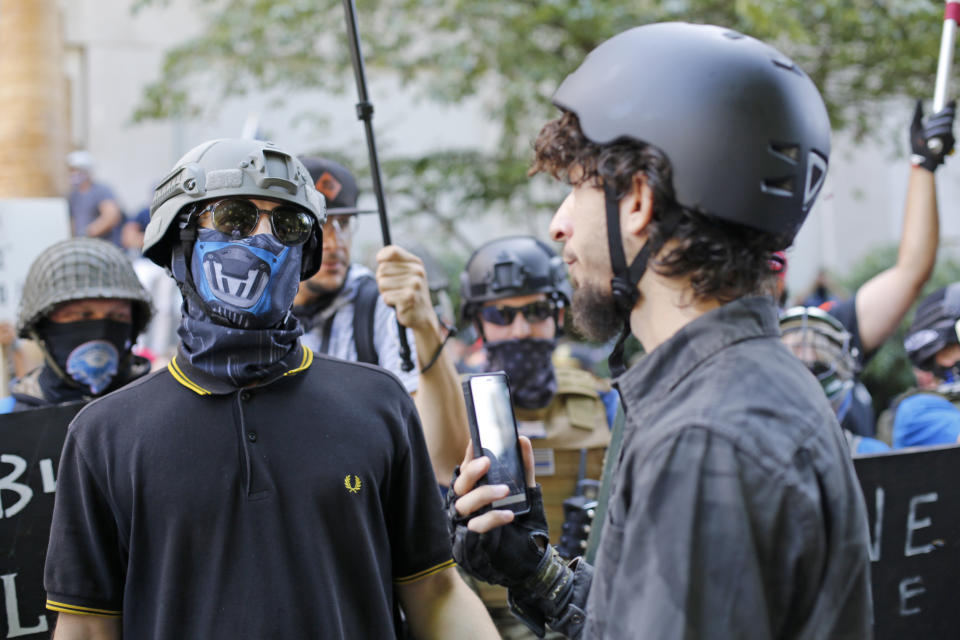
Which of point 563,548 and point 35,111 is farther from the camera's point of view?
point 35,111

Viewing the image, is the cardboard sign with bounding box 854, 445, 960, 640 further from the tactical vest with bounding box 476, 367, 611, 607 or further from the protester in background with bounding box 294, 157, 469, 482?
the protester in background with bounding box 294, 157, 469, 482

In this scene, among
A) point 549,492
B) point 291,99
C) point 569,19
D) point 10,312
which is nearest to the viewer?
point 549,492

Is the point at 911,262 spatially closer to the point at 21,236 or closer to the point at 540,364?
the point at 540,364

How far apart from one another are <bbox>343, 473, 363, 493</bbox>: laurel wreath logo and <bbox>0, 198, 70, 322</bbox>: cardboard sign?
132 inches

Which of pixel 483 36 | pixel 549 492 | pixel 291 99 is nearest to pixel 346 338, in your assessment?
pixel 549 492

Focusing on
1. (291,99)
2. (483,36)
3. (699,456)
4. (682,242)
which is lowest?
(699,456)

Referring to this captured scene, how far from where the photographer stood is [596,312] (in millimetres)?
1988

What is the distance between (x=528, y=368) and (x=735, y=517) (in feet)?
10.4

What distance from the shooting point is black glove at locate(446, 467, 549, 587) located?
2.21 meters

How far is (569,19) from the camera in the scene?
1065cm

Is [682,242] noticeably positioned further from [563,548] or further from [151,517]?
Result: [563,548]

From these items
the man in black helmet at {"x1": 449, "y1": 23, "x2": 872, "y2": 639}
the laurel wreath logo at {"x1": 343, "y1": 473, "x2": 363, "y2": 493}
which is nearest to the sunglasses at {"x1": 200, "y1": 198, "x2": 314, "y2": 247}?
the laurel wreath logo at {"x1": 343, "y1": 473, "x2": 363, "y2": 493}

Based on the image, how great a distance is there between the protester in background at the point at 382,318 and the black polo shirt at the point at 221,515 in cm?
107

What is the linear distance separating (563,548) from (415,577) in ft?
4.15
